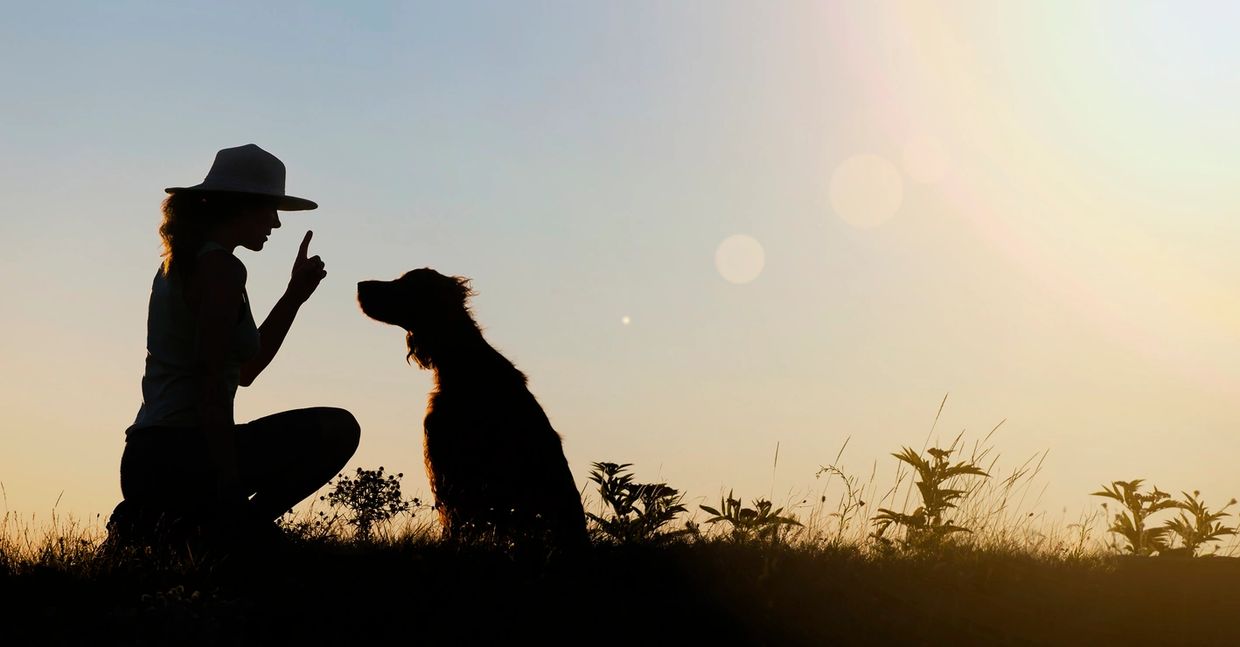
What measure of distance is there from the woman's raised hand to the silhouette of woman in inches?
14.5

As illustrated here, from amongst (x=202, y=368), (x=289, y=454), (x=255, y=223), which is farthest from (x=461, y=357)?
(x=202, y=368)

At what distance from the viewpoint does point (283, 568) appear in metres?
5.04

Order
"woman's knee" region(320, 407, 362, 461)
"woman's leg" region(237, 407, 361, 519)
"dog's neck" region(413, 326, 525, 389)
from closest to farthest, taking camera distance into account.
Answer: "woman's leg" region(237, 407, 361, 519) < "woman's knee" region(320, 407, 362, 461) < "dog's neck" region(413, 326, 525, 389)

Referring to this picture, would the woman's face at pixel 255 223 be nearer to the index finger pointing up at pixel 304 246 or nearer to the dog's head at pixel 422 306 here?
the index finger pointing up at pixel 304 246

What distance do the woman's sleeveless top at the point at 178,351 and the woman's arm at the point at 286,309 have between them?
62 cm

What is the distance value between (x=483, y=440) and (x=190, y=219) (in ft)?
8.57

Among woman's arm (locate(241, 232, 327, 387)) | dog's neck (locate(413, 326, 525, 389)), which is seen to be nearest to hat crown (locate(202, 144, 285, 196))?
woman's arm (locate(241, 232, 327, 387))

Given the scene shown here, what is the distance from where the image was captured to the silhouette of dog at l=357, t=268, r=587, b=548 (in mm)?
7023

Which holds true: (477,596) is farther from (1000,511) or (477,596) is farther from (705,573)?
(1000,511)

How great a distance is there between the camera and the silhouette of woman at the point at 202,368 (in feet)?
15.6

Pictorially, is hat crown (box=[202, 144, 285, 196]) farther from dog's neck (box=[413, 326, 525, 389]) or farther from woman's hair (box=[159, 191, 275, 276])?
dog's neck (box=[413, 326, 525, 389])

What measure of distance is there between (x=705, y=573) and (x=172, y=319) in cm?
272

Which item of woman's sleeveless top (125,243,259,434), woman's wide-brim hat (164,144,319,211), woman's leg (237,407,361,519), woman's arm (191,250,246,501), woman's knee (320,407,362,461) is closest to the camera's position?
woman's arm (191,250,246,501)

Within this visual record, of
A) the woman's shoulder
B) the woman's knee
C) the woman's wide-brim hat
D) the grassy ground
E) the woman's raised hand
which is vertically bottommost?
the grassy ground
